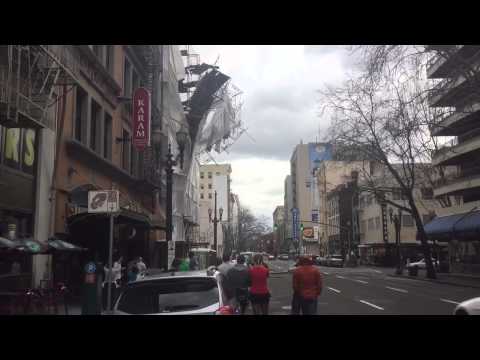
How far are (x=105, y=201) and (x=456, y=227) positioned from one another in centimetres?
3661

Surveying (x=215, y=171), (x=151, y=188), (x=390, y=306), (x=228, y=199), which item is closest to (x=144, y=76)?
(x=151, y=188)

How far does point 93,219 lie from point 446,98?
17.2 metres

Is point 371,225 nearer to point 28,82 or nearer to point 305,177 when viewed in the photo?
point 305,177

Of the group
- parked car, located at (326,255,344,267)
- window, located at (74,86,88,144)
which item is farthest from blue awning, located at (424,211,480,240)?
window, located at (74,86,88,144)

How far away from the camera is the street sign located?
10005 millimetres

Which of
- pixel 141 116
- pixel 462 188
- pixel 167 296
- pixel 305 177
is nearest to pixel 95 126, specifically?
pixel 141 116

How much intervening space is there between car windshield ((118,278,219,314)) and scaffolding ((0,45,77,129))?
23.3 feet

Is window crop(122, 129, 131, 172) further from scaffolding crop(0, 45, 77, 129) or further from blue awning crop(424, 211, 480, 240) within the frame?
blue awning crop(424, 211, 480, 240)

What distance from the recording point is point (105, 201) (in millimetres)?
10172

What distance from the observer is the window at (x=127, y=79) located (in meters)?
29.3

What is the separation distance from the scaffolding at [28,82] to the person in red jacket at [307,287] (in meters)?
7.36

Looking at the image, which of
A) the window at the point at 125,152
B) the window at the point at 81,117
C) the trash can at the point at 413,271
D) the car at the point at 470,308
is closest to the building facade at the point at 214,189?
the trash can at the point at 413,271

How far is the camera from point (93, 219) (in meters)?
18.8
